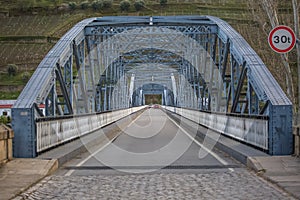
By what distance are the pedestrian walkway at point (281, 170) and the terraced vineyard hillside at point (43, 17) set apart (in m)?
61.0

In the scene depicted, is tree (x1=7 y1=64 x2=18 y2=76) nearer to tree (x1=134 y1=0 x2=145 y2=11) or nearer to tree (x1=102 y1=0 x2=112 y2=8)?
tree (x1=102 y1=0 x2=112 y2=8)

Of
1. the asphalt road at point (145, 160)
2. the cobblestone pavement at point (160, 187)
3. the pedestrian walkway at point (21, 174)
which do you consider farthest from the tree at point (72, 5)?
the cobblestone pavement at point (160, 187)

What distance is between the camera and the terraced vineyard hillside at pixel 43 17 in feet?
283

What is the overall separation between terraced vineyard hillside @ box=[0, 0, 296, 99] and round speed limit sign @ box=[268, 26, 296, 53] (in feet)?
202

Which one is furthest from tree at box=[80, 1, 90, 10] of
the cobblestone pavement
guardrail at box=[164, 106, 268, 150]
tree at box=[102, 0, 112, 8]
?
the cobblestone pavement

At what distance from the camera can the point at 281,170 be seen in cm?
1110

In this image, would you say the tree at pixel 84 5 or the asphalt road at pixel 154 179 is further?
the tree at pixel 84 5

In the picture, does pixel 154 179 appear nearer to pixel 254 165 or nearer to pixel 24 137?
pixel 254 165

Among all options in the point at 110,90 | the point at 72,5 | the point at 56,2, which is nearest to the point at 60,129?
the point at 110,90

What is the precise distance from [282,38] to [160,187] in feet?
13.8

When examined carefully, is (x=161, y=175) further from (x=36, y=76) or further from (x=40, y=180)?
(x=36, y=76)

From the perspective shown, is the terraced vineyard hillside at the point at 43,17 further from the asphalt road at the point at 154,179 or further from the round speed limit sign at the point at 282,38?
the round speed limit sign at the point at 282,38

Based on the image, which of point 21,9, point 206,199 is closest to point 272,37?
point 206,199

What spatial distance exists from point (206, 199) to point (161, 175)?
2883mm
